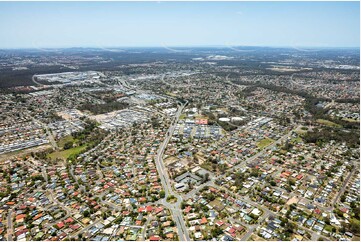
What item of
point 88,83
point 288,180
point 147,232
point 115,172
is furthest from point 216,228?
point 88,83

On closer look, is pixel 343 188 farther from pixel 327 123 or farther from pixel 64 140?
pixel 64 140

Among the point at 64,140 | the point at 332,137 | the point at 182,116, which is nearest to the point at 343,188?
the point at 332,137

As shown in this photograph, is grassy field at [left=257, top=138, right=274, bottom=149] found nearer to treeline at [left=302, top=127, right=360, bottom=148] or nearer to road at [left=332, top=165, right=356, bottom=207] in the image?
treeline at [left=302, top=127, right=360, bottom=148]

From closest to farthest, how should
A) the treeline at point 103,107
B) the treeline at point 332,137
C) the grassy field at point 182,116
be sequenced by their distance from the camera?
the treeline at point 332,137 < the grassy field at point 182,116 < the treeline at point 103,107

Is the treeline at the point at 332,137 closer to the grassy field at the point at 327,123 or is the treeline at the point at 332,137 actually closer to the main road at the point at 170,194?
the grassy field at the point at 327,123

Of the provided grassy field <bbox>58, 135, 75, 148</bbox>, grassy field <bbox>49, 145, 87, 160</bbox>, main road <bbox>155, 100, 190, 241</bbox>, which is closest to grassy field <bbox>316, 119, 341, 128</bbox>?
main road <bbox>155, 100, 190, 241</bbox>

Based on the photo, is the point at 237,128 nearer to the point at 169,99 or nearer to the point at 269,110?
Result: the point at 269,110

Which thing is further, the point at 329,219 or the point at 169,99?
the point at 169,99

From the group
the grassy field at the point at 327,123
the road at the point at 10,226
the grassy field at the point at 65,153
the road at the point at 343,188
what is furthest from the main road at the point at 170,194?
the grassy field at the point at 327,123

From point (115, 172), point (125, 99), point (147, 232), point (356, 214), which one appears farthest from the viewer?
point (125, 99)

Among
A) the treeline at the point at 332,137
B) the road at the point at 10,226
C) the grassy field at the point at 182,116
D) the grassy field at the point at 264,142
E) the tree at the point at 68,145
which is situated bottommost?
the road at the point at 10,226
